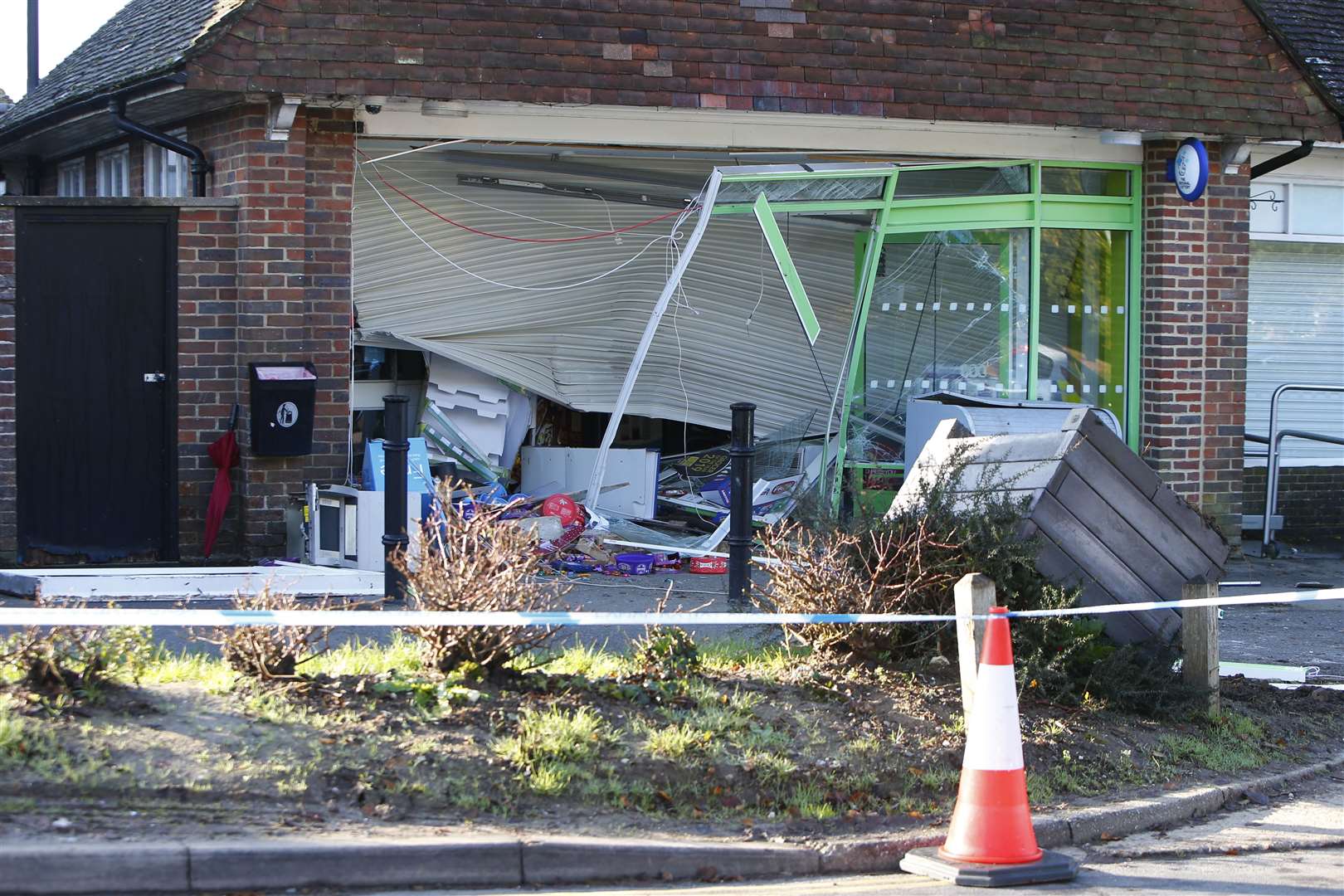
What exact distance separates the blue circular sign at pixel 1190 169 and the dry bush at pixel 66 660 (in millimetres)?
9522

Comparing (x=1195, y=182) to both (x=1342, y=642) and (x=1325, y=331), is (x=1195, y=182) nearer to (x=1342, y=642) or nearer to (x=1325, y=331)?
(x=1325, y=331)

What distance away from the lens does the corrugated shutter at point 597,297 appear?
12664 mm

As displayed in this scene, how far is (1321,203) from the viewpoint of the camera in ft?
49.0

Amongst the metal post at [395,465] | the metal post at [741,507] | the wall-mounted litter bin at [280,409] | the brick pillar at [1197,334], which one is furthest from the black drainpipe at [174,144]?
the brick pillar at [1197,334]

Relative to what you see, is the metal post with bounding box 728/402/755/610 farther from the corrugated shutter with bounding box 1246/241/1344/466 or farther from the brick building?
the corrugated shutter with bounding box 1246/241/1344/466

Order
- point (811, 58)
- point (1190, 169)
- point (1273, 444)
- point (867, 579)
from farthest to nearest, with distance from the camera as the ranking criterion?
point (1273, 444)
point (1190, 169)
point (811, 58)
point (867, 579)

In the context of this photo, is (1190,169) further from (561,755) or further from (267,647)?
(267,647)

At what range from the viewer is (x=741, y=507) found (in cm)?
915

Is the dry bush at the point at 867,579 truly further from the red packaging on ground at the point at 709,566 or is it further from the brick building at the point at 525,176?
the brick building at the point at 525,176

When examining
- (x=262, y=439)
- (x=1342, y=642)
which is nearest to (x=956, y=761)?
(x=1342, y=642)

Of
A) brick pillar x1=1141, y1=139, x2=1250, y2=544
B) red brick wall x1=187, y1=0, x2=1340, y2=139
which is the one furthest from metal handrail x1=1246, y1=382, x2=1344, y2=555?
red brick wall x1=187, y1=0, x2=1340, y2=139

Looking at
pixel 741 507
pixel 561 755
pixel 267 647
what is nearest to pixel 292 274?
pixel 741 507

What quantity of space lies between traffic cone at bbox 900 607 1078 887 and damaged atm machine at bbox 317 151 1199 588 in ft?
22.0

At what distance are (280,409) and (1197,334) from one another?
7.36 m
